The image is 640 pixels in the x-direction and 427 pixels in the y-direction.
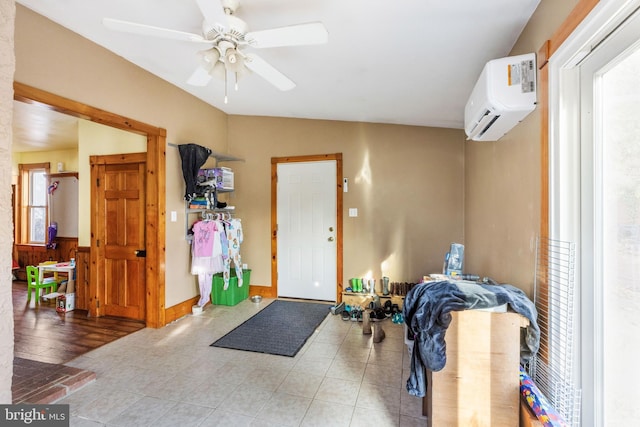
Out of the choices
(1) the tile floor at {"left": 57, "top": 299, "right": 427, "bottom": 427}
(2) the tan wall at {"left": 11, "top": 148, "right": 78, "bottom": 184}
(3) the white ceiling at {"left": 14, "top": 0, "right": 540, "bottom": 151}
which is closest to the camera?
(3) the white ceiling at {"left": 14, "top": 0, "right": 540, "bottom": 151}

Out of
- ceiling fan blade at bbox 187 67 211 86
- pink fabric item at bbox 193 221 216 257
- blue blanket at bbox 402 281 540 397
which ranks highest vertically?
ceiling fan blade at bbox 187 67 211 86

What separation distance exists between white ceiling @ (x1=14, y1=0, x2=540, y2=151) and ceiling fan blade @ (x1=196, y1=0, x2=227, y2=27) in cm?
41

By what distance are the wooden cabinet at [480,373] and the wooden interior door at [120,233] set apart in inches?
130

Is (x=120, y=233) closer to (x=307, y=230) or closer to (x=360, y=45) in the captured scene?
(x=307, y=230)

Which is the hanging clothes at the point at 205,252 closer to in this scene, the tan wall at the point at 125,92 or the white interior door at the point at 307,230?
the tan wall at the point at 125,92

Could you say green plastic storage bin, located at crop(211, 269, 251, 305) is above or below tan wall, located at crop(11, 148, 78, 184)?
below

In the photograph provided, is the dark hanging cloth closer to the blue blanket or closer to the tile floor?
the tile floor

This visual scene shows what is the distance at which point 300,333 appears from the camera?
10.4ft

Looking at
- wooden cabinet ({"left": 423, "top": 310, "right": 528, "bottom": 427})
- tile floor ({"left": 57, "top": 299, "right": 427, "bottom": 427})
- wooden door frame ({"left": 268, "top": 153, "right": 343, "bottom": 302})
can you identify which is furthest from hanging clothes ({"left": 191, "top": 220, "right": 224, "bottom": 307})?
wooden cabinet ({"left": 423, "top": 310, "right": 528, "bottom": 427})

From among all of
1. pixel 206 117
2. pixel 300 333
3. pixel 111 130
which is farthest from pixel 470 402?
pixel 111 130

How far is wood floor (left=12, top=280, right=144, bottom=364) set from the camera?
2.72 metres

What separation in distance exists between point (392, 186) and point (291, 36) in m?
2.71

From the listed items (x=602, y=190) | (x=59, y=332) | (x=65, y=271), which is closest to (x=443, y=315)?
A: (x=602, y=190)

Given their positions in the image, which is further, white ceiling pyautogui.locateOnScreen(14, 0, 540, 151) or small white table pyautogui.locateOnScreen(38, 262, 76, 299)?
small white table pyautogui.locateOnScreen(38, 262, 76, 299)
